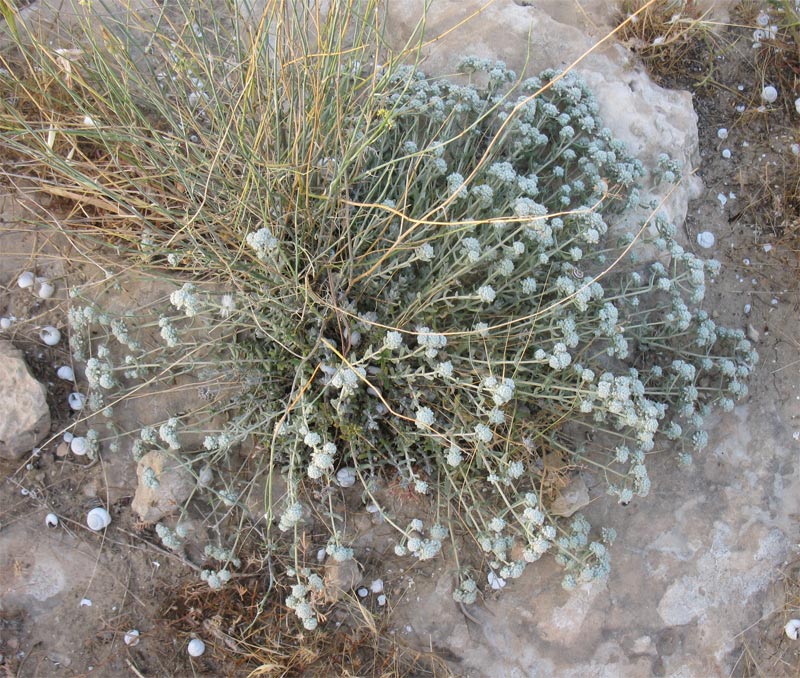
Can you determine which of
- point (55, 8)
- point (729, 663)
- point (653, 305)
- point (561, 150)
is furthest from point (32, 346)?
point (729, 663)

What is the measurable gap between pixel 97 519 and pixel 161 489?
0.29m

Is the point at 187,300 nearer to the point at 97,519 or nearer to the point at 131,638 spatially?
the point at 97,519

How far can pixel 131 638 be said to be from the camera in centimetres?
262

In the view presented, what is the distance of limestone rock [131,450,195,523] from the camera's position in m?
2.65

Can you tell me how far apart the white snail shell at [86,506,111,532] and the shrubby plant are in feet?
0.96

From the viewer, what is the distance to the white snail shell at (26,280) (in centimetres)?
292

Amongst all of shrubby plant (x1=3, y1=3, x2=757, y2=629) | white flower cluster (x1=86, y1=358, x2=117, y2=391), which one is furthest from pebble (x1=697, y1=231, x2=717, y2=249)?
white flower cluster (x1=86, y1=358, x2=117, y2=391)

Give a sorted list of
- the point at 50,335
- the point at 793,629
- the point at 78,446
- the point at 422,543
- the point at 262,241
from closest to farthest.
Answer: the point at 262,241
the point at 422,543
the point at 78,446
the point at 50,335
the point at 793,629

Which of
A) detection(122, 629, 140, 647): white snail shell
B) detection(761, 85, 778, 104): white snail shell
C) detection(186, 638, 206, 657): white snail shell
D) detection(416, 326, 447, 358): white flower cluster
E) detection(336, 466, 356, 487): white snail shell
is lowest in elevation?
detection(122, 629, 140, 647): white snail shell

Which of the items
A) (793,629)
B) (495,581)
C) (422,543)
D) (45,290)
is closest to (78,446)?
(45,290)

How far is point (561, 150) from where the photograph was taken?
9.61 ft

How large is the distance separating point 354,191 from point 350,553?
4.46 ft

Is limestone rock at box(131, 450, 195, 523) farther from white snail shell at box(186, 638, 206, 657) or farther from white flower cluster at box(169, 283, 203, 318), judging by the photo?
white flower cluster at box(169, 283, 203, 318)

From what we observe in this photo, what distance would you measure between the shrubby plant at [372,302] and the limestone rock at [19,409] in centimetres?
20
